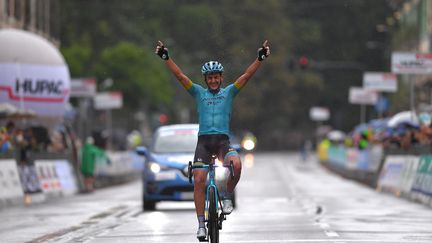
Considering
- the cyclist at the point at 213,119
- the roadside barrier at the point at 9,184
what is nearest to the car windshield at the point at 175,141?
the roadside barrier at the point at 9,184

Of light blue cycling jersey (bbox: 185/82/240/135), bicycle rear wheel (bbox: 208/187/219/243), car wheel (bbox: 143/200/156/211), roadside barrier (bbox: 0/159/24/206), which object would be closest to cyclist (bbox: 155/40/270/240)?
light blue cycling jersey (bbox: 185/82/240/135)

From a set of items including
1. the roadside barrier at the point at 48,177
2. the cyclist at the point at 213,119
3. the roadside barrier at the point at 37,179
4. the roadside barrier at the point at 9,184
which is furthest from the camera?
the roadside barrier at the point at 48,177

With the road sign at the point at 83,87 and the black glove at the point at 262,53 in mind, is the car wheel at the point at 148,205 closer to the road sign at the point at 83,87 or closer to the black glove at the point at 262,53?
the black glove at the point at 262,53

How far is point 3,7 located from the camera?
51.2 metres

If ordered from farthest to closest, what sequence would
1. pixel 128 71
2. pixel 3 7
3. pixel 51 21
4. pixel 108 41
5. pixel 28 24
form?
pixel 108 41 < pixel 128 71 < pixel 51 21 < pixel 28 24 < pixel 3 7

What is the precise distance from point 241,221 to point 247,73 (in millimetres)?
6437

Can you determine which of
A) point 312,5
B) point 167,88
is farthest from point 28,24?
point 312,5

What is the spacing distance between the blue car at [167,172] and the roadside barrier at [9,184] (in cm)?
329

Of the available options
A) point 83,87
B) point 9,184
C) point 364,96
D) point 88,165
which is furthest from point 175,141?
point 364,96

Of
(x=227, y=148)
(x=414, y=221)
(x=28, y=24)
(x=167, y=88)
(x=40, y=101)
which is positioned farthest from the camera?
(x=167, y=88)

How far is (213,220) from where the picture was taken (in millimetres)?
14578

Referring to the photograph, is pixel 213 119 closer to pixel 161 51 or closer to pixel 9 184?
pixel 161 51

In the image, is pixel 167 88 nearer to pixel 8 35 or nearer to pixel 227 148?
pixel 8 35

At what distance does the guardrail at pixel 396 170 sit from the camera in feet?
94.5
